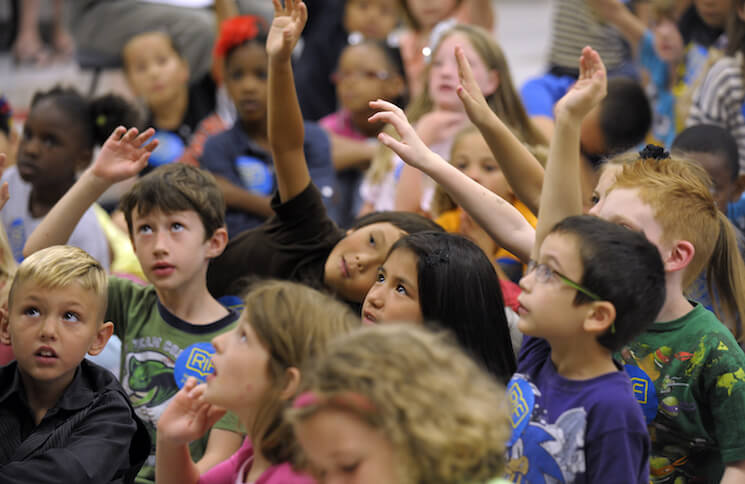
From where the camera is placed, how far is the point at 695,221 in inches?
93.3

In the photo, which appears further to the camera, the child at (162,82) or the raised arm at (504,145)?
the child at (162,82)

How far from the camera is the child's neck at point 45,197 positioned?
3717 millimetres

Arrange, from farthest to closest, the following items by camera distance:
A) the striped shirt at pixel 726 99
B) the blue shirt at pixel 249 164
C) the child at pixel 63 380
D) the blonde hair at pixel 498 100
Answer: the blue shirt at pixel 249 164 → the blonde hair at pixel 498 100 → the striped shirt at pixel 726 99 → the child at pixel 63 380

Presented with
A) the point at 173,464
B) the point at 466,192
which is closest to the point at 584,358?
the point at 466,192

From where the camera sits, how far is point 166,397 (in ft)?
8.95

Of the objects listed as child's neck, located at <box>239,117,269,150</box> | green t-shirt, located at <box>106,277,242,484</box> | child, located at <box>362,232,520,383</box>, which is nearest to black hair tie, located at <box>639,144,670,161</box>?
child, located at <box>362,232,520,383</box>

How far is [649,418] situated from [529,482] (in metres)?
0.49

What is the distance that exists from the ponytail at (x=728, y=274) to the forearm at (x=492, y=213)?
0.53 metres

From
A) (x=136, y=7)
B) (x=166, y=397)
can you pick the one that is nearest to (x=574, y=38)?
(x=136, y=7)

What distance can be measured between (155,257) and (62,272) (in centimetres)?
43

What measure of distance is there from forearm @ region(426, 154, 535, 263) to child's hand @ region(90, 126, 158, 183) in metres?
0.94

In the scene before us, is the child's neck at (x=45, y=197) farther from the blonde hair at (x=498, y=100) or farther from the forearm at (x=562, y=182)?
the forearm at (x=562, y=182)

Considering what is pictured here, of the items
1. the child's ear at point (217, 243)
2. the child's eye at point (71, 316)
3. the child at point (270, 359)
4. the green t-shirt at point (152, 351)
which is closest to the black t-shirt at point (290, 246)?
the child's ear at point (217, 243)

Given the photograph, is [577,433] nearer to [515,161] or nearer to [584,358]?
[584,358]
